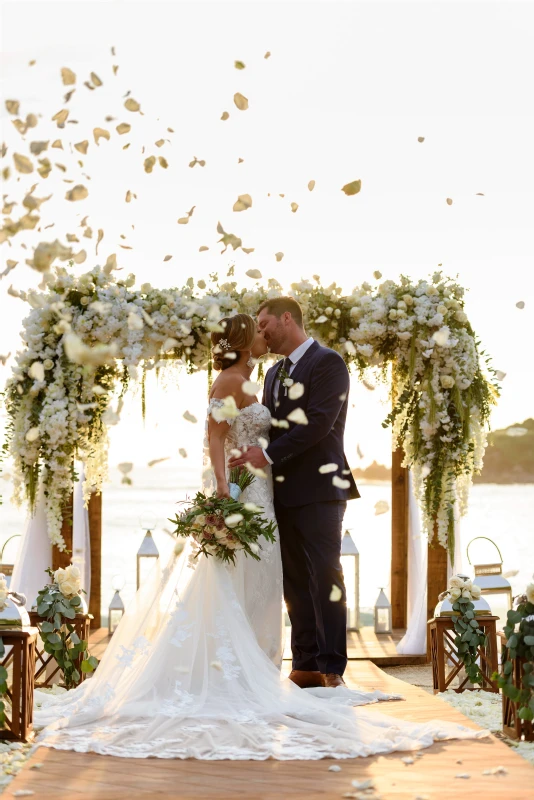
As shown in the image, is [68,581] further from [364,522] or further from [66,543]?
[364,522]

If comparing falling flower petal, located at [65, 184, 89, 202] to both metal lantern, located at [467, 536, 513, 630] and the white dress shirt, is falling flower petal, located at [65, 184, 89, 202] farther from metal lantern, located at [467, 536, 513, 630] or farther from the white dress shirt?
metal lantern, located at [467, 536, 513, 630]

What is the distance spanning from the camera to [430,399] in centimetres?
709

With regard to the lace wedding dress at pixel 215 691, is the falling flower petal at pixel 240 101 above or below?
above

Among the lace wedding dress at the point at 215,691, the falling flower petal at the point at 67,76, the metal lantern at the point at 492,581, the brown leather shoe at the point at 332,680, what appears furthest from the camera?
the metal lantern at the point at 492,581

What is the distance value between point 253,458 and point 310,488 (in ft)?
1.10

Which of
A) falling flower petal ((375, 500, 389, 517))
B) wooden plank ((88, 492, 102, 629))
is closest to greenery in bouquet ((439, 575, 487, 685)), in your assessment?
falling flower petal ((375, 500, 389, 517))

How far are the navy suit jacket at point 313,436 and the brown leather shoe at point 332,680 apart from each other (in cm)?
84

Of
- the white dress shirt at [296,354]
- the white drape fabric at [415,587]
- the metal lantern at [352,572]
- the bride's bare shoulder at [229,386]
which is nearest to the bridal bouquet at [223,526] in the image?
the bride's bare shoulder at [229,386]

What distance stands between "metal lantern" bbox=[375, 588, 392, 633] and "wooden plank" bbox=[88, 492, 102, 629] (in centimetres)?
263

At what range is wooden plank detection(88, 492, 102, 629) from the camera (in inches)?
346

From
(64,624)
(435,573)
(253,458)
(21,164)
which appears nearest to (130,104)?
(21,164)

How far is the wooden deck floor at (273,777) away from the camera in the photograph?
110 inches

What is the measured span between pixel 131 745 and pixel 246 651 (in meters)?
0.87

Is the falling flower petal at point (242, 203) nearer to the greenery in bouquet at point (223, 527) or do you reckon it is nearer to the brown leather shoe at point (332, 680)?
the greenery in bouquet at point (223, 527)
